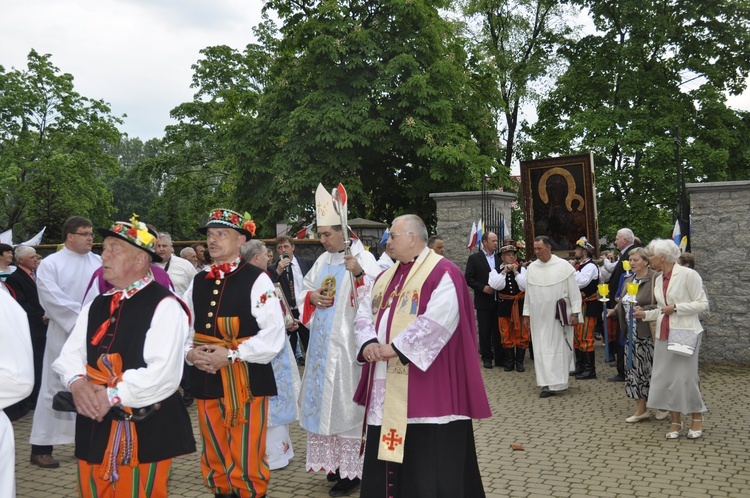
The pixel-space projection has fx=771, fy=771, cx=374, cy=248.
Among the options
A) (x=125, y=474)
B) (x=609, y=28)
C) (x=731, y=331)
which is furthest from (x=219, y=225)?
(x=609, y=28)

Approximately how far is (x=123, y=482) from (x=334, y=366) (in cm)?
246

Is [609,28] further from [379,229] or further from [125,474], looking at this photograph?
[125,474]

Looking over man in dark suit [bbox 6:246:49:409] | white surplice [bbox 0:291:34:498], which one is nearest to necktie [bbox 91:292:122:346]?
white surplice [bbox 0:291:34:498]

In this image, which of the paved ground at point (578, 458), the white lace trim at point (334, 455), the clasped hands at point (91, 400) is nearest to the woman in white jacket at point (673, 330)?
the paved ground at point (578, 458)

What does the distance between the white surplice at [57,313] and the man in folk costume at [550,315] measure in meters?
5.47

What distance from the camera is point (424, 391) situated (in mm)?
4418

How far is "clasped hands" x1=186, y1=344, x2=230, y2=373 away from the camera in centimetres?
445

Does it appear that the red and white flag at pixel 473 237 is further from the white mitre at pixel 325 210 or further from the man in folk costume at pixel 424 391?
the man in folk costume at pixel 424 391

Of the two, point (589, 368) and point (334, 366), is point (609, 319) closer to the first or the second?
point (589, 368)

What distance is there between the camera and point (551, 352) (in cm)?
973

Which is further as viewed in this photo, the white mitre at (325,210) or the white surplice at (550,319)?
the white surplice at (550,319)

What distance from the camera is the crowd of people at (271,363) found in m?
3.48

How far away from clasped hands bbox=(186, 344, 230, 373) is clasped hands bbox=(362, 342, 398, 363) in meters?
0.81

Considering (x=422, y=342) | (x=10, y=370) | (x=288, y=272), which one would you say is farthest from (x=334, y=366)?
(x=288, y=272)
